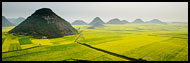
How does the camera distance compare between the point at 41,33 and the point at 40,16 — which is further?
the point at 40,16

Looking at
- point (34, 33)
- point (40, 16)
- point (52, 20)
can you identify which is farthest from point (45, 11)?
point (34, 33)

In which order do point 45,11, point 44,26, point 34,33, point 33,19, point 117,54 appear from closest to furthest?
1. point 117,54
2. point 34,33
3. point 44,26
4. point 33,19
5. point 45,11

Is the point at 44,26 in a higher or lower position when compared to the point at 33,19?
lower

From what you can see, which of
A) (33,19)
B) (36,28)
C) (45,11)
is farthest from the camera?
(45,11)

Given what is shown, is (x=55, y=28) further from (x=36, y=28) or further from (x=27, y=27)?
(x=27, y=27)

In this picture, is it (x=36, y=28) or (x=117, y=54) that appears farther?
(x=36, y=28)

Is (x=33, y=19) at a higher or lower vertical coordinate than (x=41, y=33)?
higher

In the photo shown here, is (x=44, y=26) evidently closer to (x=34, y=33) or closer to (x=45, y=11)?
(x=34, y=33)

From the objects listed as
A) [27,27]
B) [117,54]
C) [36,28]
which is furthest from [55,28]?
[117,54]

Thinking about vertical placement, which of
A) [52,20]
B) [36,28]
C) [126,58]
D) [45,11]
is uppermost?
[45,11]
